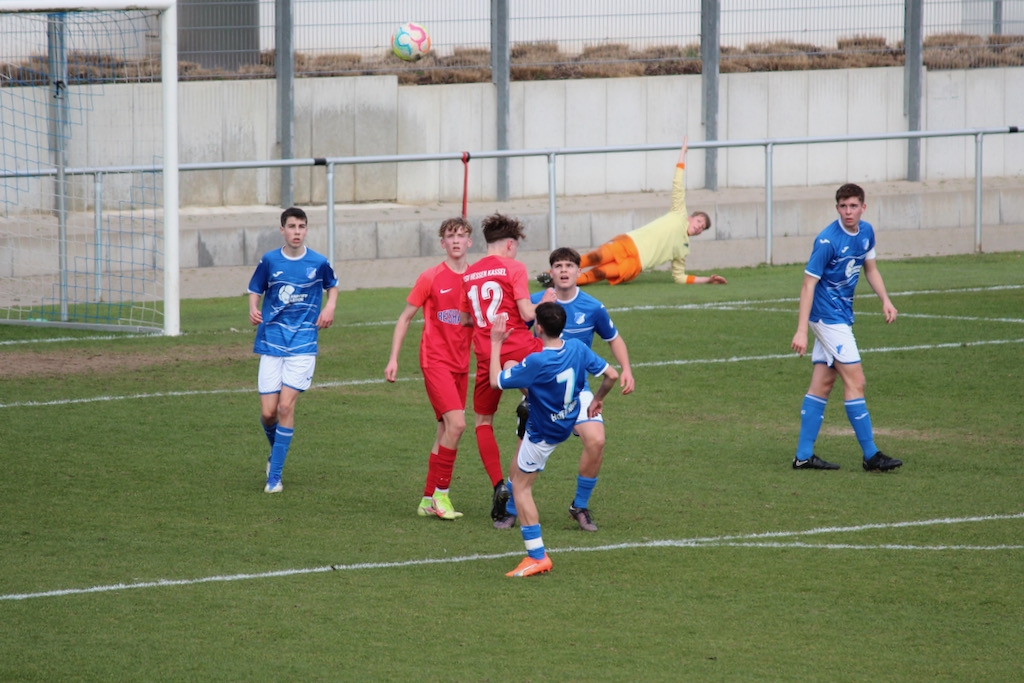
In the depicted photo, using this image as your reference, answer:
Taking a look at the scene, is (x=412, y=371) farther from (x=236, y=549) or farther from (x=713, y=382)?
(x=236, y=549)

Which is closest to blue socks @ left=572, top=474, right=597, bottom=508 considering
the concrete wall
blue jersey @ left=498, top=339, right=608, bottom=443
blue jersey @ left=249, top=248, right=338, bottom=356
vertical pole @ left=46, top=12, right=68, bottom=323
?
blue jersey @ left=498, top=339, right=608, bottom=443

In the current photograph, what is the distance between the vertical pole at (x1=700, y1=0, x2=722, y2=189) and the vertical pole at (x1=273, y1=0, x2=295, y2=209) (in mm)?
7618

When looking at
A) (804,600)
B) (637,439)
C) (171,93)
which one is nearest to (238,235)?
(171,93)

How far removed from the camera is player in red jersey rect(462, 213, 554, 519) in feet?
25.4

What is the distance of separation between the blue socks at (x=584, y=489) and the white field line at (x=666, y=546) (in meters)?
0.40

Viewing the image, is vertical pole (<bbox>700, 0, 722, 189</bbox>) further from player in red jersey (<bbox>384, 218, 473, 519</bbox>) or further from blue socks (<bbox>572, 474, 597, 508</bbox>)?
blue socks (<bbox>572, 474, 597, 508</bbox>)

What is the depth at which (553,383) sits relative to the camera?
6840 millimetres

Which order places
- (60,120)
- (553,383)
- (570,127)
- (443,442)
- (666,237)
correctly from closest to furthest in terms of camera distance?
(553,383) < (443,442) < (60,120) < (666,237) < (570,127)

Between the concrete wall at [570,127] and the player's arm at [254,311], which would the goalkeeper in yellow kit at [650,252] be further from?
the player's arm at [254,311]

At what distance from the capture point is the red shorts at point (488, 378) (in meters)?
7.87

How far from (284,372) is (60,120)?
25.1 feet

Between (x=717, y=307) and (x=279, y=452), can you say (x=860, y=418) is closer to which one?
(x=279, y=452)

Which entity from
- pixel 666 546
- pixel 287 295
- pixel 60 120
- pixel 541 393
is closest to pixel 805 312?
pixel 666 546

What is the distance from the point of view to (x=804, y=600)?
6.36 metres
